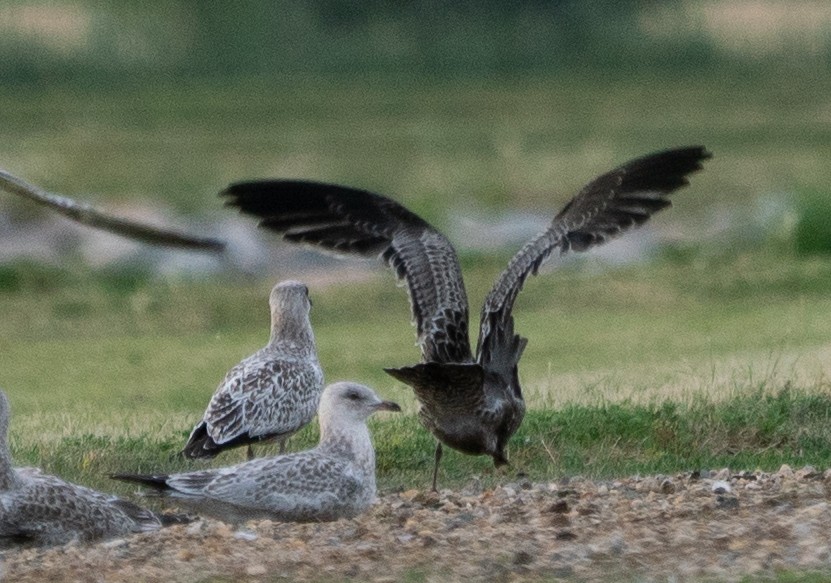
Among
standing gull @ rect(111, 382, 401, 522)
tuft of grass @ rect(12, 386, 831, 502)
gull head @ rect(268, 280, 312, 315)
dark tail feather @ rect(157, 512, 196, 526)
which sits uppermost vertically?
gull head @ rect(268, 280, 312, 315)

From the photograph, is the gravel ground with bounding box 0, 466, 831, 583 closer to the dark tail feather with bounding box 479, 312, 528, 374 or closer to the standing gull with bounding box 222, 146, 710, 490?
the standing gull with bounding box 222, 146, 710, 490

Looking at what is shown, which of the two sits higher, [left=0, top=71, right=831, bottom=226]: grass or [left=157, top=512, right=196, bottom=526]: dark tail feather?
[left=0, top=71, right=831, bottom=226]: grass

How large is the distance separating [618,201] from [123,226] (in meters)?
4.68

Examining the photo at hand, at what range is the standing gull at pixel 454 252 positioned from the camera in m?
9.40

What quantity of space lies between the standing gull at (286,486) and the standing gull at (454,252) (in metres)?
0.73

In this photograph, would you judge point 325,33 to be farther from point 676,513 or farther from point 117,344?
point 676,513

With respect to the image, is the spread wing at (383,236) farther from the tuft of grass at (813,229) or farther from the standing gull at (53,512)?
the tuft of grass at (813,229)

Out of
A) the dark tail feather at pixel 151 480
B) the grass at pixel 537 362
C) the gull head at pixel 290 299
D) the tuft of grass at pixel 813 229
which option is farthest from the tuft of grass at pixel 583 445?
the tuft of grass at pixel 813 229

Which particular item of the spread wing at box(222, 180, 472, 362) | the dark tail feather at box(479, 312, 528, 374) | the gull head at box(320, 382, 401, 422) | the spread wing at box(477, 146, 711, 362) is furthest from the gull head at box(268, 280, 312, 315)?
the gull head at box(320, 382, 401, 422)

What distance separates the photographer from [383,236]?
989cm

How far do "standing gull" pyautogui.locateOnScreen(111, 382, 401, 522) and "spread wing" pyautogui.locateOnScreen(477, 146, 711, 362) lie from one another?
181 cm

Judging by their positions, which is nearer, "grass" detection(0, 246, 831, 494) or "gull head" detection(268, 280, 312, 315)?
"grass" detection(0, 246, 831, 494)

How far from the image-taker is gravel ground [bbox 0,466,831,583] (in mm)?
6898

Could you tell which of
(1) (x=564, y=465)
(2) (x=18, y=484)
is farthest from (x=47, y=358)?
(2) (x=18, y=484)
